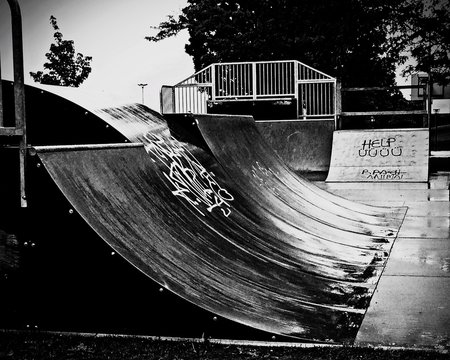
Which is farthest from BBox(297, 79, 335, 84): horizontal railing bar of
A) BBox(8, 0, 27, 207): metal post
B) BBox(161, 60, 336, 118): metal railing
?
BBox(8, 0, 27, 207): metal post

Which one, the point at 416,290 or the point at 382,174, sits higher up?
the point at 382,174

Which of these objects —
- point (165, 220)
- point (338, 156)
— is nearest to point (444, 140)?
point (338, 156)

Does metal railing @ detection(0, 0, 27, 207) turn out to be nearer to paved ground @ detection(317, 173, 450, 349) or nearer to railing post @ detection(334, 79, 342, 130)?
paved ground @ detection(317, 173, 450, 349)

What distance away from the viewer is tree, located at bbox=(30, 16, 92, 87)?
131ft

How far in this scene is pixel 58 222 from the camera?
152 inches

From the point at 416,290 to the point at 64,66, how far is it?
37.6 meters

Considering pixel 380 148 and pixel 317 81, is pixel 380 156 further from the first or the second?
pixel 317 81

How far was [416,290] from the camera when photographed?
5.07 m

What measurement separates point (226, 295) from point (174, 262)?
0.40 metres

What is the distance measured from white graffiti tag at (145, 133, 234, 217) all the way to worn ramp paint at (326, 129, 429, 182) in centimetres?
905

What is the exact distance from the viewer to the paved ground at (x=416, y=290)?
392cm

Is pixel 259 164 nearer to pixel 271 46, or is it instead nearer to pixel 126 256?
pixel 126 256

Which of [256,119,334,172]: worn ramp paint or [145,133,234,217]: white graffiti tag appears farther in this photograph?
[256,119,334,172]: worn ramp paint

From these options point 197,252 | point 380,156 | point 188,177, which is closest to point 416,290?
point 197,252
